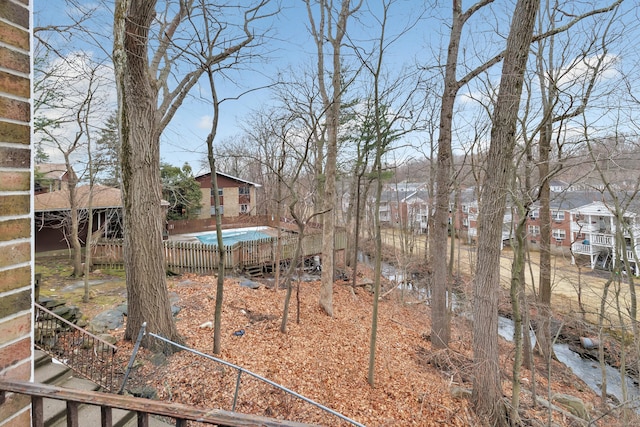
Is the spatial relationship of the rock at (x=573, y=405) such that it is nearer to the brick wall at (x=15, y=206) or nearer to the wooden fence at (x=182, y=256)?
the wooden fence at (x=182, y=256)

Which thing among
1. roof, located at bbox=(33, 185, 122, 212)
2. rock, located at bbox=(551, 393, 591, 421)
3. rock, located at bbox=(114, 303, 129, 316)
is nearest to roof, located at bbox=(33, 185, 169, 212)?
roof, located at bbox=(33, 185, 122, 212)

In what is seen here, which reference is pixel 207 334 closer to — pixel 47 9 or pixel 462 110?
pixel 47 9

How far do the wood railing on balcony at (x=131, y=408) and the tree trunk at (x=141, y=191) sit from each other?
356cm

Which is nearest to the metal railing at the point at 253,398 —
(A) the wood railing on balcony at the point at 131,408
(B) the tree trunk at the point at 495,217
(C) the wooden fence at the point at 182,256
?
(B) the tree trunk at the point at 495,217

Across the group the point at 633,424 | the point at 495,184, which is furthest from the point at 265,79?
the point at 633,424

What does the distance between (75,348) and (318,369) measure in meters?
3.67

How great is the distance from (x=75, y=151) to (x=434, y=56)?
32.2ft

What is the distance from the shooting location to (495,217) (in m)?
4.46

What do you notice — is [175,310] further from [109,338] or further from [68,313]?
[68,313]

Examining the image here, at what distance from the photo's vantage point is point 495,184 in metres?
4.52

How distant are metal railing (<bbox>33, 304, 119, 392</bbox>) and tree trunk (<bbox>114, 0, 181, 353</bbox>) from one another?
54 cm

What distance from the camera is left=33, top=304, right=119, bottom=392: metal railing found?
12.0 feet

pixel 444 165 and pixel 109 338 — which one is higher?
pixel 444 165

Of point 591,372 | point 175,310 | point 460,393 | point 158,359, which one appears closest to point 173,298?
point 175,310
